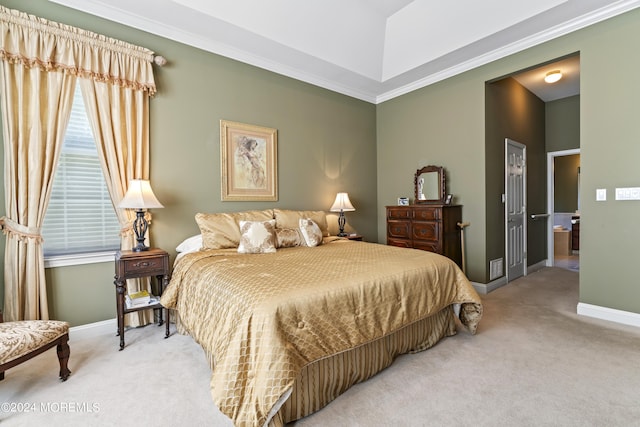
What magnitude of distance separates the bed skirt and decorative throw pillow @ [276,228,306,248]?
4.81ft

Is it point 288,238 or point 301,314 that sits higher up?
point 288,238

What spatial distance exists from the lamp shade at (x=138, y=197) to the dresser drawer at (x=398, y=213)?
3146 millimetres

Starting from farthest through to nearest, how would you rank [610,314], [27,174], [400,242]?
[400,242]
[610,314]
[27,174]

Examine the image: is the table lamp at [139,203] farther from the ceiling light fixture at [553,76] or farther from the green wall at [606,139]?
the ceiling light fixture at [553,76]

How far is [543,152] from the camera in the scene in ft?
17.8

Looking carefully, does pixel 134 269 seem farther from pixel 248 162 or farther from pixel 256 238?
pixel 248 162

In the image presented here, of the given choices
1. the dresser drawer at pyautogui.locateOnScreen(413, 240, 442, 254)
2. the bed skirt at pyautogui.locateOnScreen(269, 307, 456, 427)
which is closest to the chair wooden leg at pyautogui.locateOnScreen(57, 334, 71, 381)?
the bed skirt at pyautogui.locateOnScreen(269, 307, 456, 427)

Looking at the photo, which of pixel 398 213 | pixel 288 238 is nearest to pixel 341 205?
pixel 398 213

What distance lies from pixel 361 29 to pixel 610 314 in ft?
14.0

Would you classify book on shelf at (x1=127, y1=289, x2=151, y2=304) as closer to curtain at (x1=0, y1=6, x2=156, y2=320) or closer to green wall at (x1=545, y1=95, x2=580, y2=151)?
curtain at (x1=0, y1=6, x2=156, y2=320)

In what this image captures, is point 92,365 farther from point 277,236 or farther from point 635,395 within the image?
point 635,395

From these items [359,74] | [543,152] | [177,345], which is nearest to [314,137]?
[359,74]

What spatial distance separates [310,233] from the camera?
3.33 m

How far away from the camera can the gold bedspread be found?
4.69 ft
